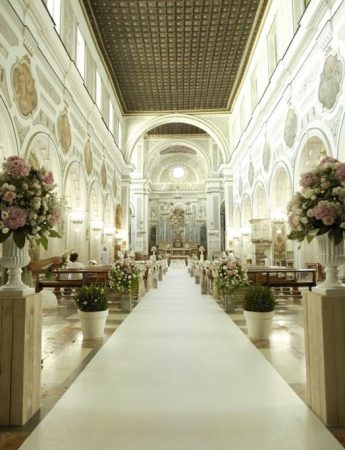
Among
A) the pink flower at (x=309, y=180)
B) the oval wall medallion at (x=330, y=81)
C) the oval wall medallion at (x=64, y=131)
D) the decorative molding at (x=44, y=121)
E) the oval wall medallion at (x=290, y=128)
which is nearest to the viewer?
the pink flower at (x=309, y=180)

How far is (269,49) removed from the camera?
1373 centimetres

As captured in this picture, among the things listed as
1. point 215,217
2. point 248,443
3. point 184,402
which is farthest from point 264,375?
point 215,217

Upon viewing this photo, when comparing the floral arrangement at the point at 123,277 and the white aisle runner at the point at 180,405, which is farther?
the floral arrangement at the point at 123,277

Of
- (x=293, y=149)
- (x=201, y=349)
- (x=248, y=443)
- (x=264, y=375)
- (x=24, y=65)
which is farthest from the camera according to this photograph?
(x=293, y=149)

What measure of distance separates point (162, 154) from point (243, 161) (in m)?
17.2

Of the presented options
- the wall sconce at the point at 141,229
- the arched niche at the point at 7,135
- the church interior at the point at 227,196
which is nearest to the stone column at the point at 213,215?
the wall sconce at the point at 141,229

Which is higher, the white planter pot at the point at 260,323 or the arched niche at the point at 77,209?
the arched niche at the point at 77,209

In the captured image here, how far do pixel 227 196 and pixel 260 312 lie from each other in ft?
63.6

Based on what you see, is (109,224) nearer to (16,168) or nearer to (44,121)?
(44,121)

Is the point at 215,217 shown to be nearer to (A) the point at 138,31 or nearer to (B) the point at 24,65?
(A) the point at 138,31

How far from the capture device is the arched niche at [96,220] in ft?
50.3

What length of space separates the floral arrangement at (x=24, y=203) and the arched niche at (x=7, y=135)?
15.8ft

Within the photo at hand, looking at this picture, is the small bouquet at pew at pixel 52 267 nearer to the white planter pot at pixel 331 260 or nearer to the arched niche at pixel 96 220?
the white planter pot at pixel 331 260

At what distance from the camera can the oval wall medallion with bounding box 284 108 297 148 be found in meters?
11.1
